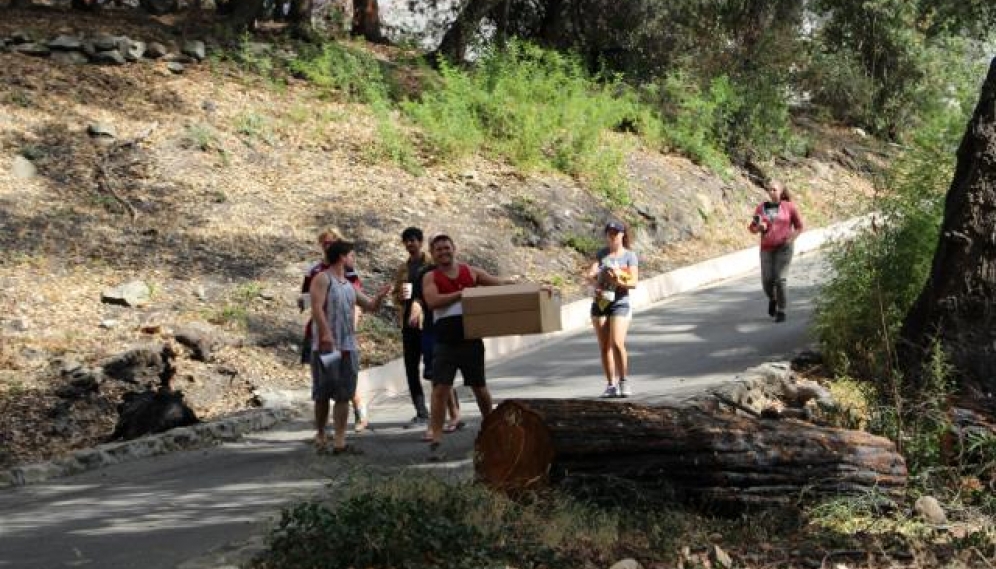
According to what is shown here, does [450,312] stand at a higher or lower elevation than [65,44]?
lower

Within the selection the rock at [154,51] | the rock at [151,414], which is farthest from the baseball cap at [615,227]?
the rock at [154,51]

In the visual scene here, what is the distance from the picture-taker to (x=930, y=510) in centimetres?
855

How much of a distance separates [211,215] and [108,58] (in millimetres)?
6878

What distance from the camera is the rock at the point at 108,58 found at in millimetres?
25672

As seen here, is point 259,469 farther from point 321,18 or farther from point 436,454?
point 321,18

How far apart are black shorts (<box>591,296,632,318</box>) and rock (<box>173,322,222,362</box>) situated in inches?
189

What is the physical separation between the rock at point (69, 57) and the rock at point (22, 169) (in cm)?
493

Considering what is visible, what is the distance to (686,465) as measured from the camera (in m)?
8.46

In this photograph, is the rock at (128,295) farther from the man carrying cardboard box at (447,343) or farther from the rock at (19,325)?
the man carrying cardboard box at (447,343)

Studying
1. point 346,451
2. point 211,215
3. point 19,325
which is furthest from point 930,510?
point 211,215

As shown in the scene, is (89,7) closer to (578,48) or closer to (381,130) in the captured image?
(381,130)

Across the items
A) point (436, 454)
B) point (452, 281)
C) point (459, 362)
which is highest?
point (452, 281)

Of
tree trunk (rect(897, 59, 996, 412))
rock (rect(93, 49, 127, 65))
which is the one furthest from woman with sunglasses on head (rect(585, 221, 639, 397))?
rock (rect(93, 49, 127, 65))

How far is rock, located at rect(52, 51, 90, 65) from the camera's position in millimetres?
25109
